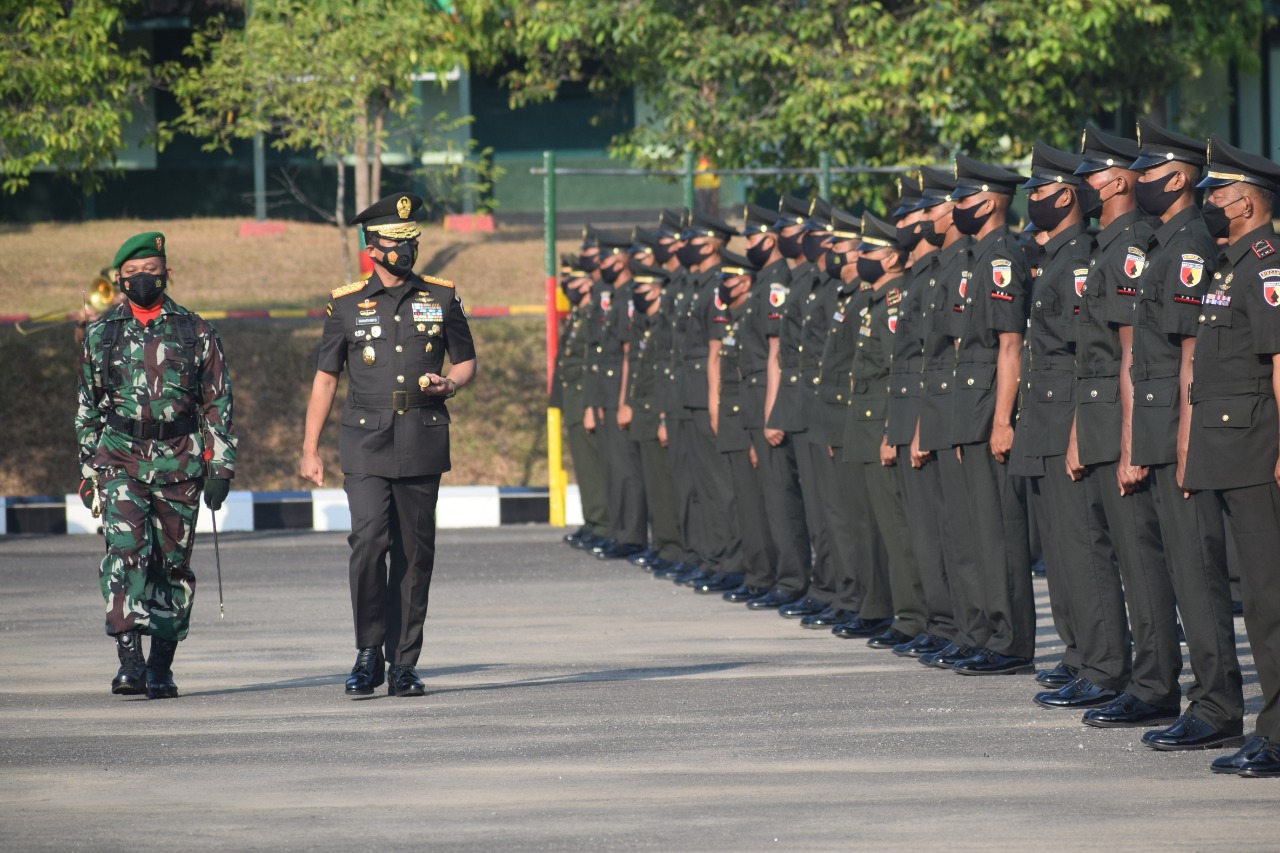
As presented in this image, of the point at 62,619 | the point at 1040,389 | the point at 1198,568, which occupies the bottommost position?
the point at 62,619

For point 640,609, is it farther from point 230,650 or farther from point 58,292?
point 58,292

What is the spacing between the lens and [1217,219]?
7.91 metres

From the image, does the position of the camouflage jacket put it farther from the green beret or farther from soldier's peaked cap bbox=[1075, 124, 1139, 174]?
soldier's peaked cap bbox=[1075, 124, 1139, 174]

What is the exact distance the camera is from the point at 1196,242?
815 cm

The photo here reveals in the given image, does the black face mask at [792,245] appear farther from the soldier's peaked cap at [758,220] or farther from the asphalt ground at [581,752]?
the asphalt ground at [581,752]

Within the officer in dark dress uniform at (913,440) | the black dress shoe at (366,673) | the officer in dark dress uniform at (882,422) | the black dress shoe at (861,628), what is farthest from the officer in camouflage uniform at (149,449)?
the black dress shoe at (861,628)

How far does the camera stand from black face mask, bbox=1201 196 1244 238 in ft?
25.8

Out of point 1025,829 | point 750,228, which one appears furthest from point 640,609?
point 1025,829

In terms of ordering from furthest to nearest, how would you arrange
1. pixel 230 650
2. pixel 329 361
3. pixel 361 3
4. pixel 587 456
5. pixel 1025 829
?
pixel 361 3
pixel 587 456
pixel 230 650
pixel 329 361
pixel 1025 829

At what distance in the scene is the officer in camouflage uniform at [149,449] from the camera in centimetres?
998

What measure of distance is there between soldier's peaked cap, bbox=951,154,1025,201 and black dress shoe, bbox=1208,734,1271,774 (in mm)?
3491

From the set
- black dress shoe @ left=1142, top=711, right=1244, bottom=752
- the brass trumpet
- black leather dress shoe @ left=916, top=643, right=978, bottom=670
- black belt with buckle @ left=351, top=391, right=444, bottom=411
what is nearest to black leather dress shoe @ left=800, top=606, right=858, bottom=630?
black leather dress shoe @ left=916, top=643, right=978, bottom=670

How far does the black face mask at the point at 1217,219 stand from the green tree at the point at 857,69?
13.7 metres

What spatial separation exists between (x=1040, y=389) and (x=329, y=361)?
10.6 ft
